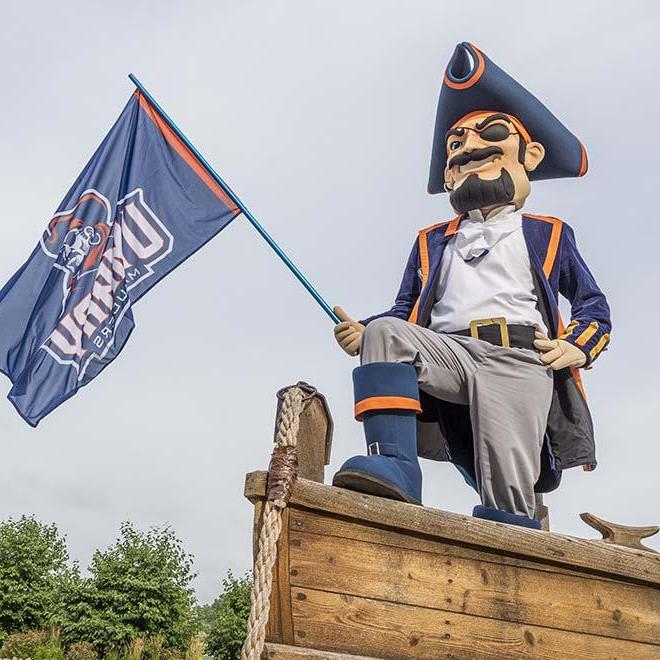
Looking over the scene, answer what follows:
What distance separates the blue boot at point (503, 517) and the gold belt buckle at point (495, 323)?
29.1 inches

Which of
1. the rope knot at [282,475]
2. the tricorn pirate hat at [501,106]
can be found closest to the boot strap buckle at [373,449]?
the rope knot at [282,475]

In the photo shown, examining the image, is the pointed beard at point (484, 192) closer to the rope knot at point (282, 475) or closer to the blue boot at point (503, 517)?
the blue boot at point (503, 517)

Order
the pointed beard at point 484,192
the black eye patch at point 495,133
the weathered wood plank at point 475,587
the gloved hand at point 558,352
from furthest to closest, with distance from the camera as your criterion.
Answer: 1. the black eye patch at point 495,133
2. the pointed beard at point 484,192
3. the gloved hand at point 558,352
4. the weathered wood plank at point 475,587

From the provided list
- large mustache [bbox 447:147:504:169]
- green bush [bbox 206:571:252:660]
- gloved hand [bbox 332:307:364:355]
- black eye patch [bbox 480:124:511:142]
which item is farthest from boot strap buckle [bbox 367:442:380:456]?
green bush [bbox 206:571:252:660]

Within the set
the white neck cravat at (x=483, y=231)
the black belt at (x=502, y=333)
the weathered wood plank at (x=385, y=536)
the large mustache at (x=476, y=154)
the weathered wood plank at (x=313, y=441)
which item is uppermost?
the large mustache at (x=476, y=154)

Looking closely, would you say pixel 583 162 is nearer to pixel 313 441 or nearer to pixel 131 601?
pixel 313 441

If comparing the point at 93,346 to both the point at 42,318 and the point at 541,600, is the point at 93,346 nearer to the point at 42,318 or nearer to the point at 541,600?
the point at 42,318

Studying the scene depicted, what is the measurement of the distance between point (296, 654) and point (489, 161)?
2731 mm

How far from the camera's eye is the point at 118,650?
1104 inches

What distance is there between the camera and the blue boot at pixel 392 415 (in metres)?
3.30

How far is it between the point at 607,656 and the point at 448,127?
2.79m

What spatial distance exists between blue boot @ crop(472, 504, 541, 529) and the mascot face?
159 cm

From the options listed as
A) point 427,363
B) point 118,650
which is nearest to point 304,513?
point 427,363

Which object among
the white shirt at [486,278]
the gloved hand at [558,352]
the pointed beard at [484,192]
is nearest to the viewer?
the gloved hand at [558,352]
